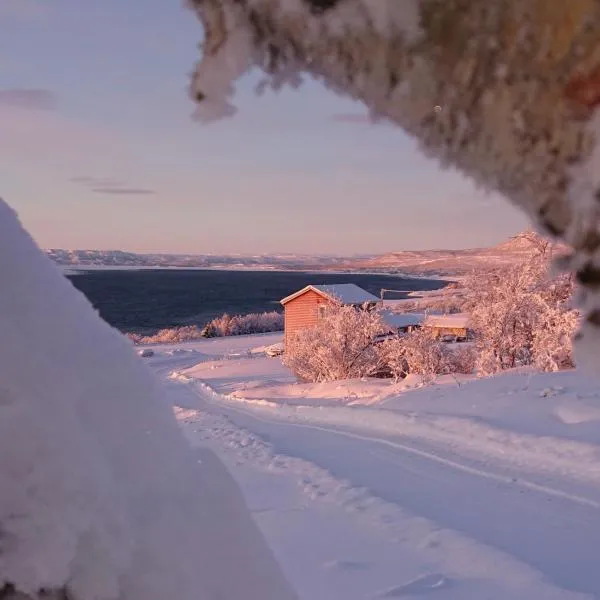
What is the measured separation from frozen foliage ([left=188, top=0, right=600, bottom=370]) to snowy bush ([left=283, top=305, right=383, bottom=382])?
72.7ft

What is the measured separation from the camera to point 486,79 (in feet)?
1.97

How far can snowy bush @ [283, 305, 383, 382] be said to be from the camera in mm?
22828

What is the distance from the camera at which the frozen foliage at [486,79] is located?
560 mm

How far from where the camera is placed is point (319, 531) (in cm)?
745

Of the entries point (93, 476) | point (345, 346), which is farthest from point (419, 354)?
point (93, 476)

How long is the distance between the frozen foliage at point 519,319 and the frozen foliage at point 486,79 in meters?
17.5

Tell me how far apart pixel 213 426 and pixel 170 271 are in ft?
589

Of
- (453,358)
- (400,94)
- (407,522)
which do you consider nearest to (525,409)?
(407,522)

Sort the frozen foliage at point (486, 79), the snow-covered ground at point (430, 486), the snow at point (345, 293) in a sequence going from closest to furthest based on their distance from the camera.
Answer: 1. the frozen foliage at point (486, 79)
2. the snow-covered ground at point (430, 486)
3. the snow at point (345, 293)

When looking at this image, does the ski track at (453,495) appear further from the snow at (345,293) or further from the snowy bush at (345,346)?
the snow at (345,293)

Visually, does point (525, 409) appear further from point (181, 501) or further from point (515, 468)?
point (181, 501)

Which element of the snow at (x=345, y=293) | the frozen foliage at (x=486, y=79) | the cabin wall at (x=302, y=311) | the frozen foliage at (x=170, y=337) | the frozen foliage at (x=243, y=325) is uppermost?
the frozen foliage at (x=486, y=79)

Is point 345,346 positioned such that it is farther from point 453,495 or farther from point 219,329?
point 219,329

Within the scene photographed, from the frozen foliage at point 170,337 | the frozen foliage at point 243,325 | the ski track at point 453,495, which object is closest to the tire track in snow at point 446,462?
the ski track at point 453,495
